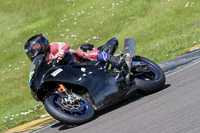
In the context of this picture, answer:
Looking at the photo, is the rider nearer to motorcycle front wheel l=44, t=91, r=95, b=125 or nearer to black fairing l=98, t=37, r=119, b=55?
black fairing l=98, t=37, r=119, b=55

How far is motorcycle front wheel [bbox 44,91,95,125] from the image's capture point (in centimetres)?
594

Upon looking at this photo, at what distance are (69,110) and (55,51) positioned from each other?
1.45m

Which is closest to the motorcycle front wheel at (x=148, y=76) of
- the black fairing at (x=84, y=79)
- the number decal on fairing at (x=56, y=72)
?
the black fairing at (x=84, y=79)

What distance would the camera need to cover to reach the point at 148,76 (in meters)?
7.72

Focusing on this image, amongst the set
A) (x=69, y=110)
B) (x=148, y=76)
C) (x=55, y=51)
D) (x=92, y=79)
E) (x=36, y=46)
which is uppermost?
(x=36, y=46)

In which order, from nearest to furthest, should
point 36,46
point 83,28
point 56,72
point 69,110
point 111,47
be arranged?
point 69,110 → point 56,72 → point 36,46 → point 111,47 → point 83,28

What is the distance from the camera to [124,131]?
5.15 metres

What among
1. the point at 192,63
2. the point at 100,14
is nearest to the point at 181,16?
the point at 100,14

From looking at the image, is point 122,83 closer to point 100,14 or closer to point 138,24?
point 138,24

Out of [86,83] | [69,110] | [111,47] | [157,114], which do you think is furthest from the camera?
[111,47]

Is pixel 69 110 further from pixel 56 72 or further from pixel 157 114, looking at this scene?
pixel 157 114

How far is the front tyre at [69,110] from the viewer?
5.94m

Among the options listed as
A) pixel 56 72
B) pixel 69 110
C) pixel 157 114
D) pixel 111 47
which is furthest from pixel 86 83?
pixel 157 114

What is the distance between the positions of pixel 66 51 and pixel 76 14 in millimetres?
17601
